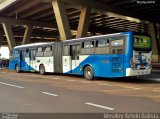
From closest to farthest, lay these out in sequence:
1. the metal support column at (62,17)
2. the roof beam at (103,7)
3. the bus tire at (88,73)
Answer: the bus tire at (88,73)
the metal support column at (62,17)
the roof beam at (103,7)

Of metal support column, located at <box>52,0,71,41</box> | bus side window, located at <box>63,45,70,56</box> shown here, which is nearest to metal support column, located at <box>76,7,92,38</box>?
metal support column, located at <box>52,0,71,41</box>

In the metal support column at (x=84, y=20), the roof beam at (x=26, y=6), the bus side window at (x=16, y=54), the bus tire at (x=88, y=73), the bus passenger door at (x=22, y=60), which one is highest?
the roof beam at (x=26, y=6)

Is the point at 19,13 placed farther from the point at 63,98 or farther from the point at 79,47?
the point at 63,98

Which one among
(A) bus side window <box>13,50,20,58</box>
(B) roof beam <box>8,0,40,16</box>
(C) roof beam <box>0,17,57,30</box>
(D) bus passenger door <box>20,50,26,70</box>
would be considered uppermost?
(B) roof beam <box>8,0,40,16</box>

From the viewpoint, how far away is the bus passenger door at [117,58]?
15.7 metres

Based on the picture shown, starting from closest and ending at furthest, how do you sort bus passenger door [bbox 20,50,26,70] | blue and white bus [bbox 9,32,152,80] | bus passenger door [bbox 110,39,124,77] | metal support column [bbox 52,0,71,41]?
blue and white bus [bbox 9,32,152,80]
bus passenger door [bbox 110,39,124,77]
bus passenger door [bbox 20,50,26,70]
metal support column [bbox 52,0,71,41]

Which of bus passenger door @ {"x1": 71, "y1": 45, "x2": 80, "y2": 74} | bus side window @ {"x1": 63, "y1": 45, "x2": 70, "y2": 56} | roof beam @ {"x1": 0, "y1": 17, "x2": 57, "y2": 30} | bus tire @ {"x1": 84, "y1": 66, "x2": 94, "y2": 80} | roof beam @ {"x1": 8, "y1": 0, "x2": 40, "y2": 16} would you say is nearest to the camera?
bus tire @ {"x1": 84, "y1": 66, "x2": 94, "y2": 80}

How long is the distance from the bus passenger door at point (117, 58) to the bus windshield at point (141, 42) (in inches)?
31.1

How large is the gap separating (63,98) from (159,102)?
10.8 feet

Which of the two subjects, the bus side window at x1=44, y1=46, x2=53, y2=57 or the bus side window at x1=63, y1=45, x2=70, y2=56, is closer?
the bus side window at x1=63, y1=45, x2=70, y2=56

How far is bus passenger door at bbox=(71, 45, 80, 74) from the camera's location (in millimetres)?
19252

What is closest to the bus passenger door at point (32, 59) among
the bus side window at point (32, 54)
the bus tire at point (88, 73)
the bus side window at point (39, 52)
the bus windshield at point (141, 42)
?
the bus side window at point (32, 54)

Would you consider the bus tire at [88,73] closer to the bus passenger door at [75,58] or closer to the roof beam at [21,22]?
the bus passenger door at [75,58]

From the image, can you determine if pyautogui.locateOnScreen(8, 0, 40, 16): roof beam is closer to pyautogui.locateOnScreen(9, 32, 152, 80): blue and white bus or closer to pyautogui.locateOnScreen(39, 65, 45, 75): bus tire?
pyautogui.locateOnScreen(39, 65, 45, 75): bus tire
